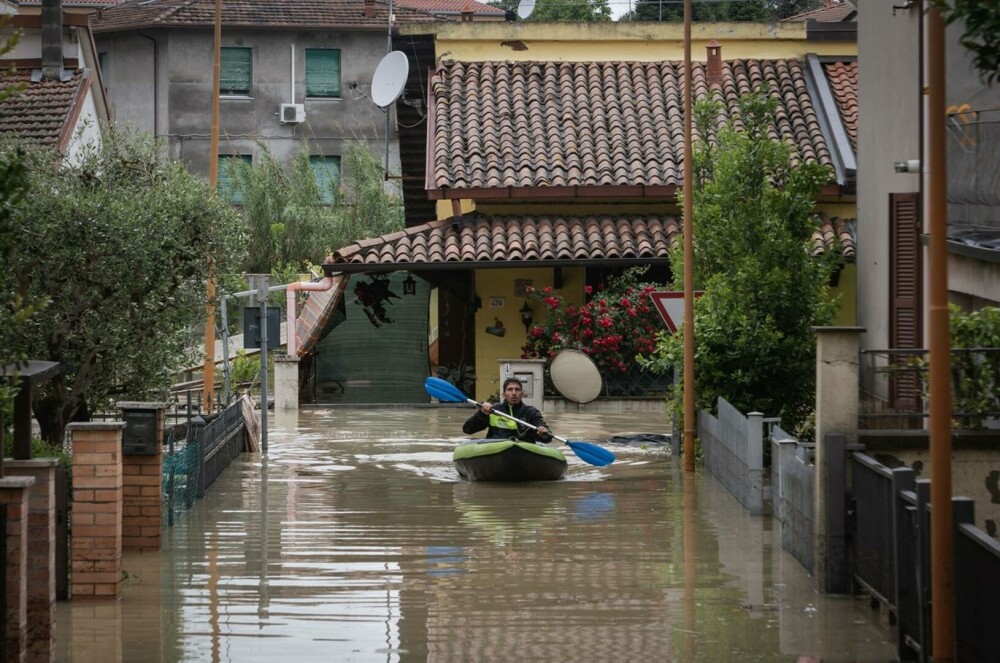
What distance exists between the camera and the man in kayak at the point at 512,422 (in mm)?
19547

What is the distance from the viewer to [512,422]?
63.8 ft

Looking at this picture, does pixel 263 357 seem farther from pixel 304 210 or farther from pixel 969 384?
pixel 304 210

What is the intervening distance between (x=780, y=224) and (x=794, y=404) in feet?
7.12

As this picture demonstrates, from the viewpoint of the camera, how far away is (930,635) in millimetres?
8828

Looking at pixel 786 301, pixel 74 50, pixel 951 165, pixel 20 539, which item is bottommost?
pixel 20 539

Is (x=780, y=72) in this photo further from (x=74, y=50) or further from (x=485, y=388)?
(x=74, y=50)

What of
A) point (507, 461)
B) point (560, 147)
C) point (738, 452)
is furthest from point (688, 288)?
point (560, 147)

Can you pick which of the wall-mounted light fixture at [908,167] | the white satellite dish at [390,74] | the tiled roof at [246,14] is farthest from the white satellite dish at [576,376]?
the tiled roof at [246,14]

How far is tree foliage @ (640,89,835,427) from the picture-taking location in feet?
59.7

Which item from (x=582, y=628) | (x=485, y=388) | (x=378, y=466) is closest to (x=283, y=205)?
(x=485, y=388)

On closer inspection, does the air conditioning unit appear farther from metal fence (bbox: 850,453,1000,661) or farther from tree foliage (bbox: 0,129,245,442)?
metal fence (bbox: 850,453,1000,661)

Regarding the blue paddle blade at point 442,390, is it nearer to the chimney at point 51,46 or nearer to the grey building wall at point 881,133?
the grey building wall at point 881,133

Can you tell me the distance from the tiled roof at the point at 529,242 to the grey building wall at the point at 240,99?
19.2m

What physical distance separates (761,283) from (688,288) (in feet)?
3.19
